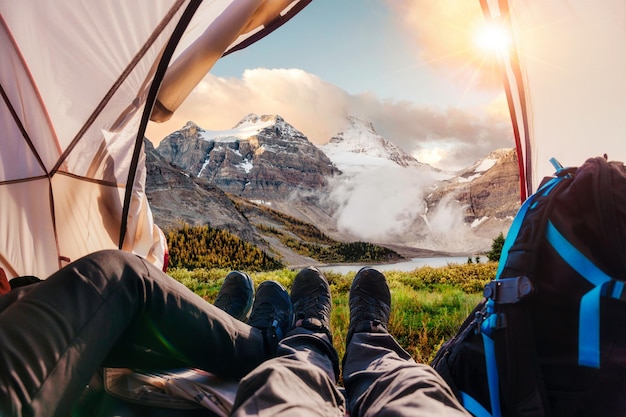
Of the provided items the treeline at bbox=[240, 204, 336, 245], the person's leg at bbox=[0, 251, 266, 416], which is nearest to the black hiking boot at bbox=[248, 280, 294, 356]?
the person's leg at bbox=[0, 251, 266, 416]

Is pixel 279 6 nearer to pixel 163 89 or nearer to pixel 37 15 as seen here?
pixel 163 89

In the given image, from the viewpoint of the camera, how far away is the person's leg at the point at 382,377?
727 millimetres

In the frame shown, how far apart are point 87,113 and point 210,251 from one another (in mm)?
4036

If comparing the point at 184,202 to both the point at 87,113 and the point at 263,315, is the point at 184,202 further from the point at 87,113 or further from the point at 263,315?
the point at 263,315

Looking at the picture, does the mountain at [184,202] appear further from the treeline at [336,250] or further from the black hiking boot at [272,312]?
the black hiking boot at [272,312]

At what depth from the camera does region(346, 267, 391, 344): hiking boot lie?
4.93 ft

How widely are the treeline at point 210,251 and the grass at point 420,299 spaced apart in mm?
782

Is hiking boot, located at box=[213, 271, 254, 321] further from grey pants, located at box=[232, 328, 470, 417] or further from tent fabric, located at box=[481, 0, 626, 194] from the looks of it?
tent fabric, located at box=[481, 0, 626, 194]

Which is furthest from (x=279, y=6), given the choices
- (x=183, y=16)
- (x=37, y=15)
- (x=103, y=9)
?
(x=37, y=15)

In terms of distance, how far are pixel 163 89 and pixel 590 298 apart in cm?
208

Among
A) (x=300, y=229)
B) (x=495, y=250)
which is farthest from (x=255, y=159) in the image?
(x=495, y=250)

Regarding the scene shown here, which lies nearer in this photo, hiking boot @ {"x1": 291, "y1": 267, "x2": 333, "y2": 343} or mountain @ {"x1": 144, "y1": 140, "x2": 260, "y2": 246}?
hiking boot @ {"x1": 291, "y1": 267, "x2": 333, "y2": 343}

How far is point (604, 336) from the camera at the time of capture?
0.86 m

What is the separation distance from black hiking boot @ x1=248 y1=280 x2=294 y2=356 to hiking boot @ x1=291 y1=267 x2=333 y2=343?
6 cm
